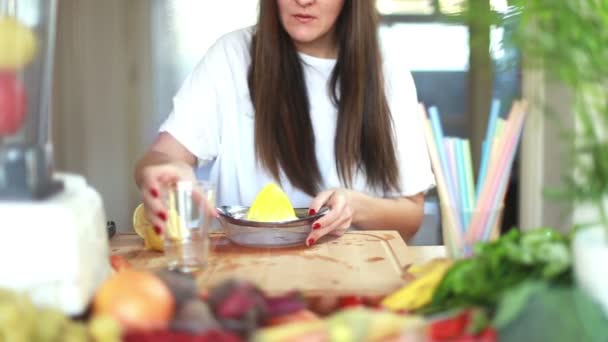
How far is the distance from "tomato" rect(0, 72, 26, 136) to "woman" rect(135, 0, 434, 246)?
884 millimetres

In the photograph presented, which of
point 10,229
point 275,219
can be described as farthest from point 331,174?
point 10,229

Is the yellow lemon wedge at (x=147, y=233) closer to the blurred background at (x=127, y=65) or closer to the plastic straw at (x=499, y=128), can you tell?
the plastic straw at (x=499, y=128)

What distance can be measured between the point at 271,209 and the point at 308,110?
0.51 m

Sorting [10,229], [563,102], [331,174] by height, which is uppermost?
[563,102]

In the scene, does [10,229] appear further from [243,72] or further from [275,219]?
[243,72]

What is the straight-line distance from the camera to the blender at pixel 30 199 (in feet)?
2.56

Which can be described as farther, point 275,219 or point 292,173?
point 292,173

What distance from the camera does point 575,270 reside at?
786mm

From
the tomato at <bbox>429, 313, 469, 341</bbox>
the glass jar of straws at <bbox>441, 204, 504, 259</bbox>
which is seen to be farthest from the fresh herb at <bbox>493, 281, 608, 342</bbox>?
the glass jar of straws at <bbox>441, 204, 504, 259</bbox>

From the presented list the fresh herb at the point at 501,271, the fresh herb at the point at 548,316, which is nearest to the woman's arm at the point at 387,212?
the fresh herb at the point at 501,271

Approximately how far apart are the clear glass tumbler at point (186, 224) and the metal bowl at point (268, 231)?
18cm

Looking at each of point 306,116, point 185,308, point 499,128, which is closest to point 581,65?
point 499,128

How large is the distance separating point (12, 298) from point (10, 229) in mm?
85

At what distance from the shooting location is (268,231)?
1.30 m
